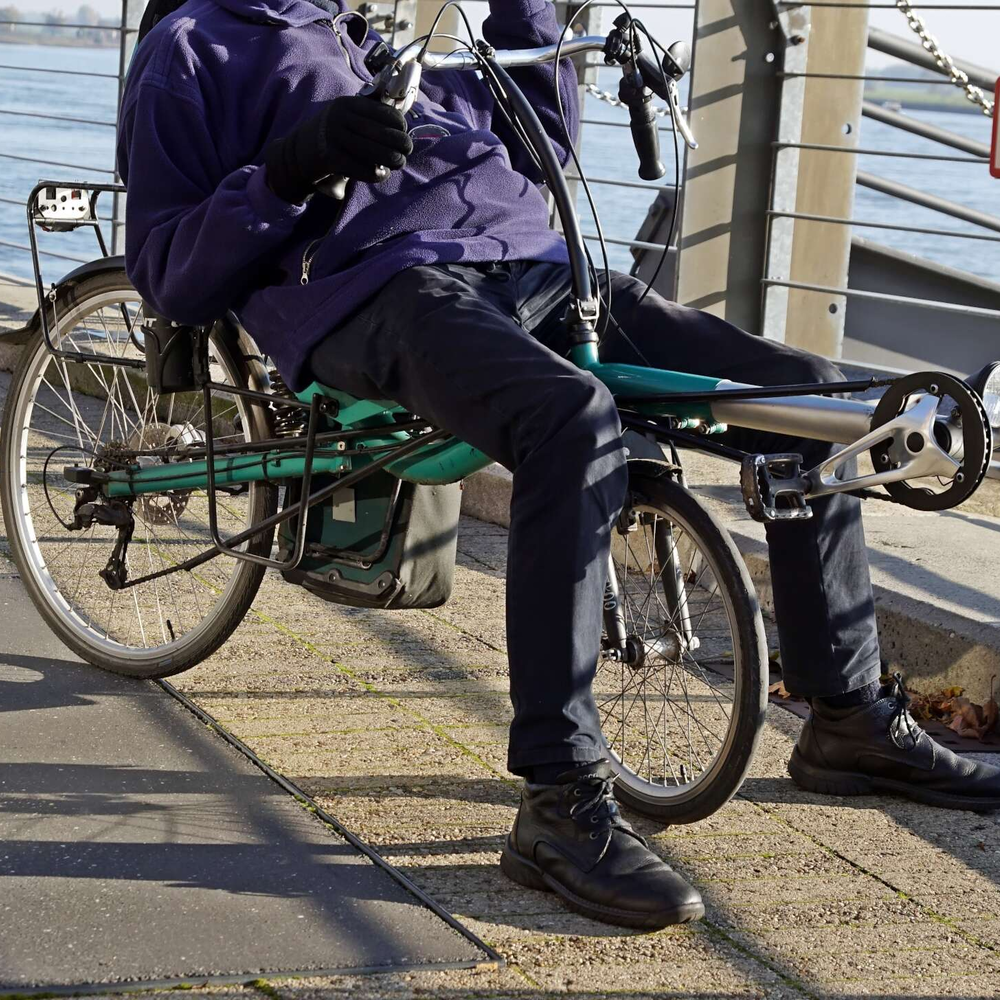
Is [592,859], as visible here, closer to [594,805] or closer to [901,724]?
[594,805]

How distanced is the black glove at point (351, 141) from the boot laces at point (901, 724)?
1.31 meters

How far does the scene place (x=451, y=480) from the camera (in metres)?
3.03

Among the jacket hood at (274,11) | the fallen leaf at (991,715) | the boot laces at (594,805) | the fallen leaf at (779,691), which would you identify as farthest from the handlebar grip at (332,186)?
the fallen leaf at (991,715)

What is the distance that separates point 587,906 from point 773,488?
691 mm

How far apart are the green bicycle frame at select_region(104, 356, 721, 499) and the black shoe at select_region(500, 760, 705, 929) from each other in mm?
604

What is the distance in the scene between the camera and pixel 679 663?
9.80 feet

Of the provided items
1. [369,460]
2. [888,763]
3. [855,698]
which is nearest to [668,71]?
[369,460]

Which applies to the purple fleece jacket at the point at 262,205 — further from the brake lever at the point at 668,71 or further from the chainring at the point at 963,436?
the chainring at the point at 963,436

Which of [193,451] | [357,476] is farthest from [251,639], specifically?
[357,476]

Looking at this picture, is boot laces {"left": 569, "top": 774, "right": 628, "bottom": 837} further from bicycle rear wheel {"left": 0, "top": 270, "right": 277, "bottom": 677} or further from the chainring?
bicycle rear wheel {"left": 0, "top": 270, "right": 277, "bottom": 677}

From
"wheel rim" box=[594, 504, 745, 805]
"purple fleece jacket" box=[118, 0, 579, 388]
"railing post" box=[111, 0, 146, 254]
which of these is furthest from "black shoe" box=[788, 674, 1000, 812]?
"railing post" box=[111, 0, 146, 254]

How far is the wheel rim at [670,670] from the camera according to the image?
2.81 m

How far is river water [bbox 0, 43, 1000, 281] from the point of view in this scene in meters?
13.6

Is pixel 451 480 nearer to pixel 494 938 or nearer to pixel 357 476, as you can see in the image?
pixel 357 476
